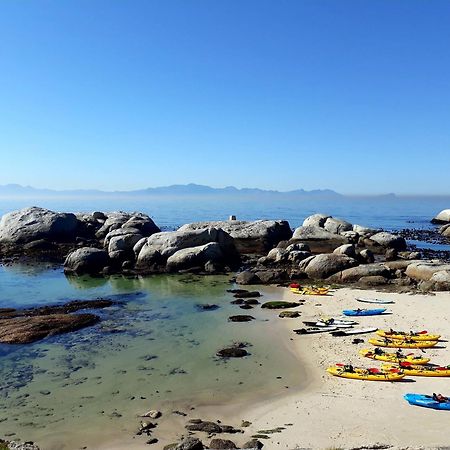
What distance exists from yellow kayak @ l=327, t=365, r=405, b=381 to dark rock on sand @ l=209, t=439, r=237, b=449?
596 cm

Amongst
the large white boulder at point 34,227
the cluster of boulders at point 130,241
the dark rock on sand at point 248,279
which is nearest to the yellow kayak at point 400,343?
the dark rock on sand at point 248,279

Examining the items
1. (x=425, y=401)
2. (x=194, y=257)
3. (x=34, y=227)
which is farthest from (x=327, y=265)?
(x=34, y=227)

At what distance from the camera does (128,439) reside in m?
12.7

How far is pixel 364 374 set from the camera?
1633cm

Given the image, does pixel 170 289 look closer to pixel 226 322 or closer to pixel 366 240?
pixel 226 322

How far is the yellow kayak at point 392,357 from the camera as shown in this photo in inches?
684

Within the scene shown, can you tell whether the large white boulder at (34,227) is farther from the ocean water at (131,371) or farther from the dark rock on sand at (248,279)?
the ocean water at (131,371)

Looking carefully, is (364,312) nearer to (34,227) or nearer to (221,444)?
(221,444)

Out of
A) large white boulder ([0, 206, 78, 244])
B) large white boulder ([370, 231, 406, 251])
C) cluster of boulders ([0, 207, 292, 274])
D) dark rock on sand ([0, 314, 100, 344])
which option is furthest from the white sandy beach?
large white boulder ([0, 206, 78, 244])

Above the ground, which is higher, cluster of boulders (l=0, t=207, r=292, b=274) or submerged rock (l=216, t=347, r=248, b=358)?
cluster of boulders (l=0, t=207, r=292, b=274)

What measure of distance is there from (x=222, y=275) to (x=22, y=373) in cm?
2027

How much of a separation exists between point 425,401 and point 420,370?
2775 mm

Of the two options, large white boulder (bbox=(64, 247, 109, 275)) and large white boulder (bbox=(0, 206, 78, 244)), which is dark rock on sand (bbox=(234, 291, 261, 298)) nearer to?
large white boulder (bbox=(64, 247, 109, 275))

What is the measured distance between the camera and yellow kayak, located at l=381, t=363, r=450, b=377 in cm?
1619
